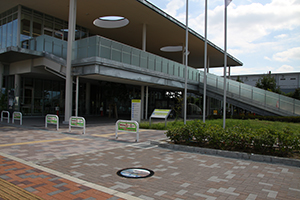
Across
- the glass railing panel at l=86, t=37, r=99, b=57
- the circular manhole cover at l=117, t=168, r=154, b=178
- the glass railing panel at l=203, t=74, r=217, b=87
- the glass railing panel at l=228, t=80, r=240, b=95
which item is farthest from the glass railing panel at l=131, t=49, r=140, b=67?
the circular manhole cover at l=117, t=168, r=154, b=178

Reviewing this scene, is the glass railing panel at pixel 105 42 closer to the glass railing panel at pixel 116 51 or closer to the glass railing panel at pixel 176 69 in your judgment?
the glass railing panel at pixel 116 51

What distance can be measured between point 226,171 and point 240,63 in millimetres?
38921

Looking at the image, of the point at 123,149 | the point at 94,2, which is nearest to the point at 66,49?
the point at 94,2

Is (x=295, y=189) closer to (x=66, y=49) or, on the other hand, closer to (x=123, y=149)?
(x=123, y=149)

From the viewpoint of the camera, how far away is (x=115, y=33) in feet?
93.0

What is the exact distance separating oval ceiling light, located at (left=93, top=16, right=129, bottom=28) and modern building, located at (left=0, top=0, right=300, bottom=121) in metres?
0.11

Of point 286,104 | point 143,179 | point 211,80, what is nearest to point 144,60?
point 211,80

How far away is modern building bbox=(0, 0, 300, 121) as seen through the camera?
1809 centimetres

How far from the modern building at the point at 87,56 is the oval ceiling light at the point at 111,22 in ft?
0.37

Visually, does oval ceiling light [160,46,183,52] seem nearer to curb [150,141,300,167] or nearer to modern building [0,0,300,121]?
modern building [0,0,300,121]

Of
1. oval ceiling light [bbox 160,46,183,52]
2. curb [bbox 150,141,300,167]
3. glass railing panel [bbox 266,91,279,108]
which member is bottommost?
curb [bbox 150,141,300,167]

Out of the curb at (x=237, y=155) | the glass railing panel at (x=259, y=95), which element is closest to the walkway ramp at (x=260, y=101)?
the glass railing panel at (x=259, y=95)

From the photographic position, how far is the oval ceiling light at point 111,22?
2461cm

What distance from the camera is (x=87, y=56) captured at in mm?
17172
